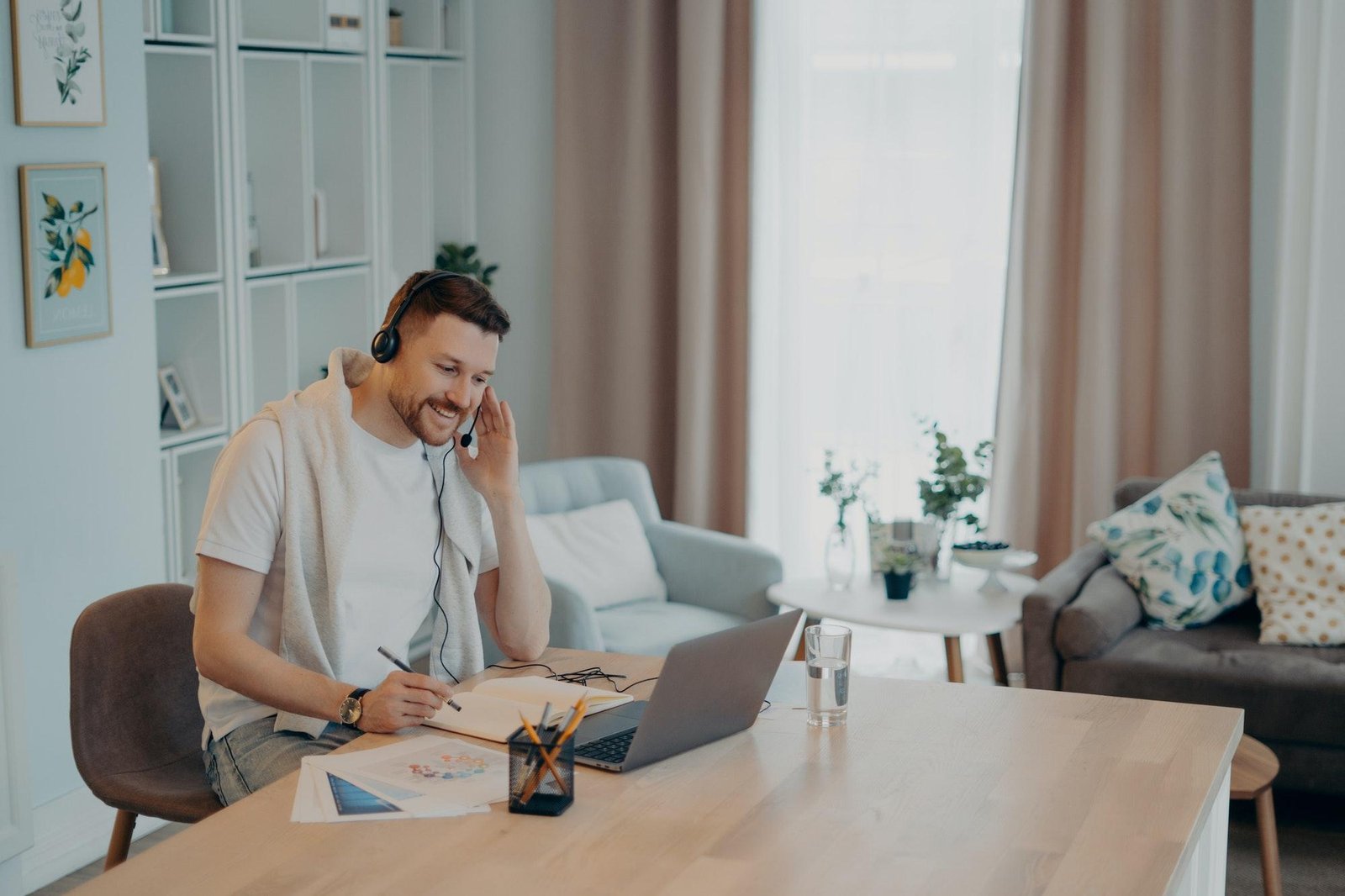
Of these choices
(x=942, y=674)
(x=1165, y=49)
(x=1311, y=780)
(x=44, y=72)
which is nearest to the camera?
(x=44, y=72)

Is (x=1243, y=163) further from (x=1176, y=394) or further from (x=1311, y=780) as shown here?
(x=1311, y=780)

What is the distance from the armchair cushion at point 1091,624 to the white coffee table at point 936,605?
152 millimetres

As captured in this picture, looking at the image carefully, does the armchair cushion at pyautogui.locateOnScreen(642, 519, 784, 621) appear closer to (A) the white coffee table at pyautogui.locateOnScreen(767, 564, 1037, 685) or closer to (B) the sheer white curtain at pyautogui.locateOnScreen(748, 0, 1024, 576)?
(A) the white coffee table at pyautogui.locateOnScreen(767, 564, 1037, 685)

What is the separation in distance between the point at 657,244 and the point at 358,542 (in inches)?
116

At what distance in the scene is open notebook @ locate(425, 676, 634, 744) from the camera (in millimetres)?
1922

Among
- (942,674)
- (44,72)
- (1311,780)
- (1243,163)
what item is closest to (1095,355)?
(1243,163)

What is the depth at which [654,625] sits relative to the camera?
3.77m

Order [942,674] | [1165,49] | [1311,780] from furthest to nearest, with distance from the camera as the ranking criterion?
[942,674]
[1165,49]
[1311,780]

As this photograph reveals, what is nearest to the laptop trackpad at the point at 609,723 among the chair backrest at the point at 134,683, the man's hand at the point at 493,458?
the man's hand at the point at 493,458

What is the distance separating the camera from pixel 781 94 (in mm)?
4734

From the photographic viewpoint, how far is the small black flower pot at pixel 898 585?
3.78 meters

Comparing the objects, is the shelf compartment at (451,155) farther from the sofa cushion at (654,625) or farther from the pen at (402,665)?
the pen at (402,665)

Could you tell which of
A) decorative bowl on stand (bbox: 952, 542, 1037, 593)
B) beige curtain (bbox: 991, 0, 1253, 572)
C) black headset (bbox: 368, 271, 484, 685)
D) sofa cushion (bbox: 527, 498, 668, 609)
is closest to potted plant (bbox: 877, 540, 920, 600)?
decorative bowl on stand (bbox: 952, 542, 1037, 593)

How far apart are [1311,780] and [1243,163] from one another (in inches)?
72.6
